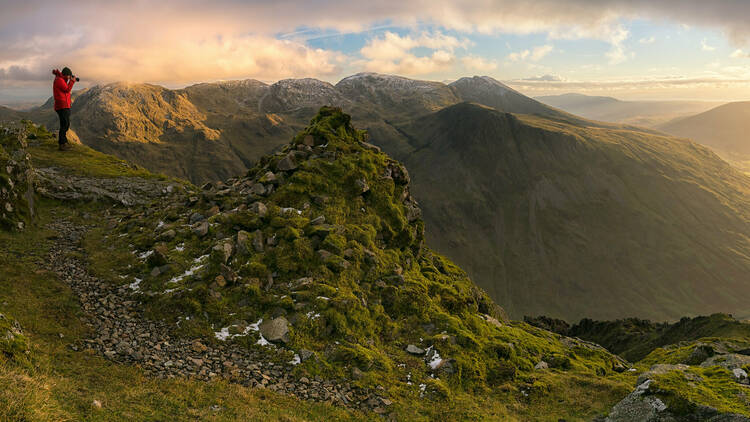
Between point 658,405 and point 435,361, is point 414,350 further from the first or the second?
point 658,405

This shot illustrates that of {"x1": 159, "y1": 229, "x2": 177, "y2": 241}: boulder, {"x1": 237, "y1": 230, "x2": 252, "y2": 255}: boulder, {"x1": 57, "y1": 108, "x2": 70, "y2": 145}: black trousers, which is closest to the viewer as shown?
{"x1": 237, "y1": 230, "x2": 252, "y2": 255}: boulder

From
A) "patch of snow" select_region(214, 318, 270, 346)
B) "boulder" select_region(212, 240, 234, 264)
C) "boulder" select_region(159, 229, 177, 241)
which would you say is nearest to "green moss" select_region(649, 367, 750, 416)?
"patch of snow" select_region(214, 318, 270, 346)

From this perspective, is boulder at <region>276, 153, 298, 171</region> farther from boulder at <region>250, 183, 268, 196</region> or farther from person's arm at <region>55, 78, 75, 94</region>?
person's arm at <region>55, 78, 75, 94</region>

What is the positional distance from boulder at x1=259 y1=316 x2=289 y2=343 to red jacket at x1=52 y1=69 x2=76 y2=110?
3468 centimetres

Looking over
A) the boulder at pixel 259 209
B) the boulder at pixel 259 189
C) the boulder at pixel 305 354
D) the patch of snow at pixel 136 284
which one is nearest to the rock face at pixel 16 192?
the patch of snow at pixel 136 284

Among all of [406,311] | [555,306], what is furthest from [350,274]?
[555,306]

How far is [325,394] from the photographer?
1384 centimetres

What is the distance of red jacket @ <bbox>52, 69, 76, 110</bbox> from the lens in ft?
115

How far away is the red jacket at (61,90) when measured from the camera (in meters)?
35.2

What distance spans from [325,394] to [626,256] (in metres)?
210

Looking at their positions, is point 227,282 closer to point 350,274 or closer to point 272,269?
point 272,269

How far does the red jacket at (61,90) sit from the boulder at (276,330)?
34679 millimetres

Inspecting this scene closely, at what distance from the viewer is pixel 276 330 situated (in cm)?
1623

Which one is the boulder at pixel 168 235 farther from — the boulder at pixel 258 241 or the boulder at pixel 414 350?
the boulder at pixel 414 350
